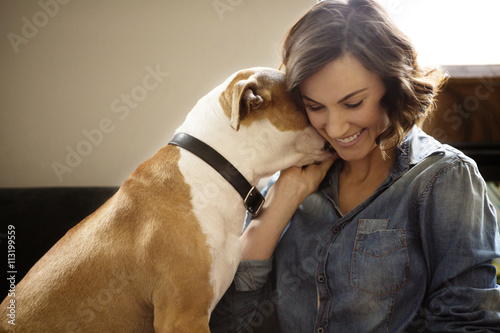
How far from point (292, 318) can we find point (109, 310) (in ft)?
1.78

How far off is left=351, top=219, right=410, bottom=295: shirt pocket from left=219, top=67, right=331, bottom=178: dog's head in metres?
0.33

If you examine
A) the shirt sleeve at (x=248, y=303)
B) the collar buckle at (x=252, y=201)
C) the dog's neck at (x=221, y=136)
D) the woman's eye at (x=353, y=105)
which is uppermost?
the dog's neck at (x=221, y=136)

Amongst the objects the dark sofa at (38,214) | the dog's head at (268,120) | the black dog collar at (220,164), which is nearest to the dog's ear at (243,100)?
the dog's head at (268,120)

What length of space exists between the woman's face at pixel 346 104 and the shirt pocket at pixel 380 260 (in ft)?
0.79

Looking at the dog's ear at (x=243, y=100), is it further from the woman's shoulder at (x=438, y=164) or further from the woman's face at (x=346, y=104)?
the woman's shoulder at (x=438, y=164)

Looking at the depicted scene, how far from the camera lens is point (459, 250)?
0.99m

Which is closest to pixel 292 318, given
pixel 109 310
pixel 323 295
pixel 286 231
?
pixel 323 295

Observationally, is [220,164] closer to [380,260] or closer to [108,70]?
[380,260]

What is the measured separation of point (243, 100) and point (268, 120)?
0.38ft

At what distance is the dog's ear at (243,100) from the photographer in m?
1.05

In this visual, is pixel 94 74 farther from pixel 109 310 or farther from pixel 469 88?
pixel 469 88

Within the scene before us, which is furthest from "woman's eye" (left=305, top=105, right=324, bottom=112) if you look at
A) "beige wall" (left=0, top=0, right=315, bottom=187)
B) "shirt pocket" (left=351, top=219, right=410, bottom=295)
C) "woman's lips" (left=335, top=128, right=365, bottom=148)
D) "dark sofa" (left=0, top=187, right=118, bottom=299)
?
"dark sofa" (left=0, top=187, right=118, bottom=299)

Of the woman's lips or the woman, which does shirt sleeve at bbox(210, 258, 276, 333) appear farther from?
the woman's lips

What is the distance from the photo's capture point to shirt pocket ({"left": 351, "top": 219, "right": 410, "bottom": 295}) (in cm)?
107
